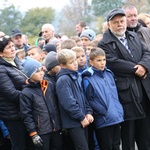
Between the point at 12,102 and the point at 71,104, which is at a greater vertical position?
the point at 12,102

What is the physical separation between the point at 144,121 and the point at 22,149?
5.73ft

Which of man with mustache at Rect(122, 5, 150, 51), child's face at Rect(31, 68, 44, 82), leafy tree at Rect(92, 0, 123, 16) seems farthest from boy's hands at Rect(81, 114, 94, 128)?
leafy tree at Rect(92, 0, 123, 16)

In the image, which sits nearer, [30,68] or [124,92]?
[30,68]

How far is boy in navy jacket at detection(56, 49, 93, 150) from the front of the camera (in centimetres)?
381

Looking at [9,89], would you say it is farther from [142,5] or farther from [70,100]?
[142,5]

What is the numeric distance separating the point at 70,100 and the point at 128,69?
2.97 feet

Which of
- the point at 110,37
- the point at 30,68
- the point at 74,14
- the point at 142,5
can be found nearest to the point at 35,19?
the point at 74,14

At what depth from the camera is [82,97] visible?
3.98 m

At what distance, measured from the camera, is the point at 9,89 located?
3.94m

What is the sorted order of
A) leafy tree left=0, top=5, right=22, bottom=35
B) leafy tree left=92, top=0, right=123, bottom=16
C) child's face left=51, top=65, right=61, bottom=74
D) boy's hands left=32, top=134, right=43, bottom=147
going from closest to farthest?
boy's hands left=32, top=134, right=43, bottom=147
child's face left=51, top=65, right=61, bottom=74
leafy tree left=92, top=0, right=123, bottom=16
leafy tree left=0, top=5, right=22, bottom=35

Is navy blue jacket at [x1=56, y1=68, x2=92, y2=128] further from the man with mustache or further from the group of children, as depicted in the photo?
the man with mustache

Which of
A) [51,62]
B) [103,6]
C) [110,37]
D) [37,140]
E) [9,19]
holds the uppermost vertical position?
[9,19]

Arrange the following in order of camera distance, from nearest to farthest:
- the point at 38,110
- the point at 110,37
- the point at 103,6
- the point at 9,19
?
the point at 38,110
the point at 110,37
the point at 103,6
the point at 9,19

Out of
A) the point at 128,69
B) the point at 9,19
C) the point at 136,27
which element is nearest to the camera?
the point at 128,69
